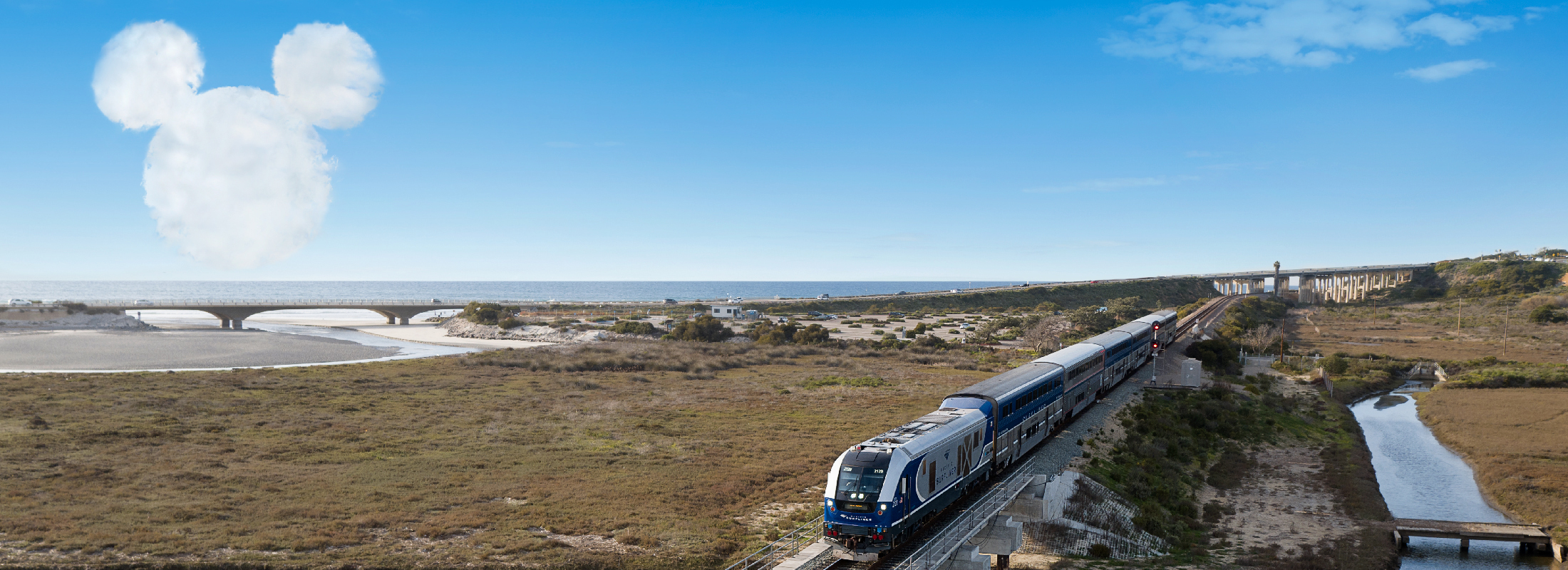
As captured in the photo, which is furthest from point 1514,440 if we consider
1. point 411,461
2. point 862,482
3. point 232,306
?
point 232,306

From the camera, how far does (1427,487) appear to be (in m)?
44.4

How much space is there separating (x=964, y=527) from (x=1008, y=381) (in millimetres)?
9553

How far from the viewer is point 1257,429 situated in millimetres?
52094

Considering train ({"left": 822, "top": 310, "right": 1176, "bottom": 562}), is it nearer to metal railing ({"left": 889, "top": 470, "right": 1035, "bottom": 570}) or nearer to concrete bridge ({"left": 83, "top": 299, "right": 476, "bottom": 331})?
metal railing ({"left": 889, "top": 470, "right": 1035, "bottom": 570})

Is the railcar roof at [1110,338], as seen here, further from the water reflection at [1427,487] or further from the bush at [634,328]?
the bush at [634,328]

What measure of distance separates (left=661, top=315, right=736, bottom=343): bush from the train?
198 ft

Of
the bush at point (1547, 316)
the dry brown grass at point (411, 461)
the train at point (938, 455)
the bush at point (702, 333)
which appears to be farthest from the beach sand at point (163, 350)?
the bush at point (1547, 316)

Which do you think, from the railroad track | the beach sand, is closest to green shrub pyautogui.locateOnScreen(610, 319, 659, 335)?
the beach sand

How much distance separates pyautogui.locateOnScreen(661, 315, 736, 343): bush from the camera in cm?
9494

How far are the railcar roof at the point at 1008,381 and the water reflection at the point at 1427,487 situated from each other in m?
16.7

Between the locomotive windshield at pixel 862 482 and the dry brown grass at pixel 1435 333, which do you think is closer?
the locomotive windshield at pixel 862 482

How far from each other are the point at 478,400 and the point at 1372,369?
89.2m

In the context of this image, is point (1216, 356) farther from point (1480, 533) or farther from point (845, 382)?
point (1480, 533)

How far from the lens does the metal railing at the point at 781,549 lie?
19516 mm
